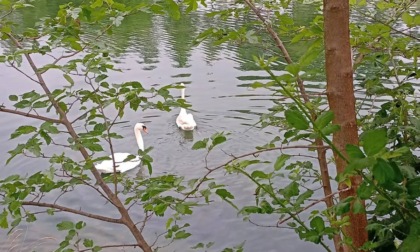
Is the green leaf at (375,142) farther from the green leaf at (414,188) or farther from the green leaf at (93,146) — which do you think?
the green leaf at (93,146)

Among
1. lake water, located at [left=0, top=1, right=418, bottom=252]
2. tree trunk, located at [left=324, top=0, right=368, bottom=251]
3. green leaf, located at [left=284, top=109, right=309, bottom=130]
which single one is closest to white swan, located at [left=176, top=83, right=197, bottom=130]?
lake water, located at [left=0, top=1, right=418, bottom=252]

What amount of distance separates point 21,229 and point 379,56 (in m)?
4.27

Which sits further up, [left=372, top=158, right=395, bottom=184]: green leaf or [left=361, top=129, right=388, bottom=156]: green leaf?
[left=361, top=129, right=388, bottom=156]: green leaf

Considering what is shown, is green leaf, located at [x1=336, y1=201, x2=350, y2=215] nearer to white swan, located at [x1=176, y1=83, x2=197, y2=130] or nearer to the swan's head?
the swan's head

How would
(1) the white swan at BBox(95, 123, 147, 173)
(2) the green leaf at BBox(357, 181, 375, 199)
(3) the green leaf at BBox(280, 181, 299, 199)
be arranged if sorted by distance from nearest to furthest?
(2) the green leaf at BBox(357, 181, 375, 199) < (3) the green leaf at BBox(280, 181, 299, 199) < (1) the white swan at BBox(95, 123, 147, 173)

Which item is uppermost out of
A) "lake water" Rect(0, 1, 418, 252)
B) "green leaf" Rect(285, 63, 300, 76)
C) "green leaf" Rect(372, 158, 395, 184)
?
"green leaf" Rect(285, 63, 300, 76)

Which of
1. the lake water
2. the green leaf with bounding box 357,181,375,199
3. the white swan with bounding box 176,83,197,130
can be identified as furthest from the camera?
the white swan with bounding box 176,83,197,130

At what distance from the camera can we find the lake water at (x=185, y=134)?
530cm

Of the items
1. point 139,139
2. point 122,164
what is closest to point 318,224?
point 122,164

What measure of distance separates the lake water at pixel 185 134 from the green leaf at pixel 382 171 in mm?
489

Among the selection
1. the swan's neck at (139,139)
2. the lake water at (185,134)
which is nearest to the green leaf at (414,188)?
the lake water at (185,134)

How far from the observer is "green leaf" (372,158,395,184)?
871 millimetres

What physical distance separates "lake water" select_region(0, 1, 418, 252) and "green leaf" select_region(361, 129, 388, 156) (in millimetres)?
480

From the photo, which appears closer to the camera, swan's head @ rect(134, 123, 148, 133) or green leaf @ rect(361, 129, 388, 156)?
green leaf @ rect(361, 129, 388, 156)
